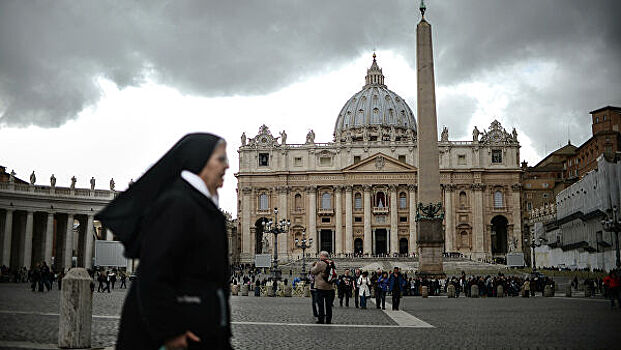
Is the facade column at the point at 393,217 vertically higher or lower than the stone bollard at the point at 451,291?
higher

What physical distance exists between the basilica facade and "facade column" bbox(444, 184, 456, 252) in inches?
4.8

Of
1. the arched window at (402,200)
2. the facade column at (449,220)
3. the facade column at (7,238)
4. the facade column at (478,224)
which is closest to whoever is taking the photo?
the facade column at (7,238)

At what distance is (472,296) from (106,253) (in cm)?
1809

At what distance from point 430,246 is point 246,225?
58.4 metres

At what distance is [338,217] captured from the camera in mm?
80438

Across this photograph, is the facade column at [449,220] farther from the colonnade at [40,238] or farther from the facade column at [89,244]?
the colonnade at [40,238]

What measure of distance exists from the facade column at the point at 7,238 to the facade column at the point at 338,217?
42.3m

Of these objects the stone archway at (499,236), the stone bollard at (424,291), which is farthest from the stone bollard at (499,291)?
the stone archway at (499,236)

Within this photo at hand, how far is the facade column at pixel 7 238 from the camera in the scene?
43781mm

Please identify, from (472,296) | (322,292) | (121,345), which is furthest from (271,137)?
(121,345)

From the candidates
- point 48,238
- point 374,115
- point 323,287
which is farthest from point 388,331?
point 374,115

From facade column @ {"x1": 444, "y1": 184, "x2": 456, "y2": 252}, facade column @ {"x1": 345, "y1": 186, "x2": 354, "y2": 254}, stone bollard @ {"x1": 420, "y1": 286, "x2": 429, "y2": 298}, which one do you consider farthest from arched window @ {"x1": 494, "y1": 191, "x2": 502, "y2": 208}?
stone bollard @ {"x1": 420, "y1": 286, "x2": 429, "y2": 298}

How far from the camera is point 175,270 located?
2.77 metres

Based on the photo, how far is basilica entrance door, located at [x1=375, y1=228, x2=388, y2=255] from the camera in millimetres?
81750
